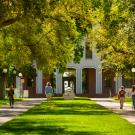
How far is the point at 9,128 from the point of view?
891 inches

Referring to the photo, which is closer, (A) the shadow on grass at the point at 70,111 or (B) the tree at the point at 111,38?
(A) the shadow on grass at the point at 70,111

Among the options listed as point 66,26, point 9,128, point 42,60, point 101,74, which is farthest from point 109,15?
point 101,74

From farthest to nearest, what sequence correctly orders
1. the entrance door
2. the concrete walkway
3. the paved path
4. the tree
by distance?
the entrance door
the tree
the concrete walkway
the paved path

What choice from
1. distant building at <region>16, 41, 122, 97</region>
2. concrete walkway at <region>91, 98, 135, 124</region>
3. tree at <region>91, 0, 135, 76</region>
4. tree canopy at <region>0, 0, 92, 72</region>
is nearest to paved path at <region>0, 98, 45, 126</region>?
tree canopy at <region>0, 0, 92, 72</region>

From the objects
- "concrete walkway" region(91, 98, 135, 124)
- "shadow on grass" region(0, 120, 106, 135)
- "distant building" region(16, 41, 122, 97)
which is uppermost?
"distant building" region(16, 41, 122, 97)

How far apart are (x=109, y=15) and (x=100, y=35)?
25.3ft

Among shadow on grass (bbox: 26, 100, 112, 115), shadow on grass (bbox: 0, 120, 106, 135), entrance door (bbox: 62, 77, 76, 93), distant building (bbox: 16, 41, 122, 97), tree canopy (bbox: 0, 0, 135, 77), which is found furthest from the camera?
entrance door (bbox: 62, 77, 76, 93)

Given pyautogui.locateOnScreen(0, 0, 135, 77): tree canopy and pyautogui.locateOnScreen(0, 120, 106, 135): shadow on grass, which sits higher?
pyautogui.locateOnScreen(0, 0, 135, 77): tree canopy

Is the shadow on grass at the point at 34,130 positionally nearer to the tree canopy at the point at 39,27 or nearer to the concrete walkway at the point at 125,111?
the tree canopy at the point at 39,27

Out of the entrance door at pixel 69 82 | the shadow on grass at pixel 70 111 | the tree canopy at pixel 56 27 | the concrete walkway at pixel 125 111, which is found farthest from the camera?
the entrance door at pixel 69 82

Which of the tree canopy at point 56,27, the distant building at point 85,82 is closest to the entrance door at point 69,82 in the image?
the distant building at point 85,82

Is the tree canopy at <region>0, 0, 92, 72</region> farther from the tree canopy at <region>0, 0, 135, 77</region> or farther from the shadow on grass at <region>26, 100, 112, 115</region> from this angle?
the shadow on grass at <region>26, 100, 112, 115</region>

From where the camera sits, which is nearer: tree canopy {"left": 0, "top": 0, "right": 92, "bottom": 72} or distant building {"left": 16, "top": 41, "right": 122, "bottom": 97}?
tree canopy {"left": 0, "top": 0, "right": 92, "bottom": 72}

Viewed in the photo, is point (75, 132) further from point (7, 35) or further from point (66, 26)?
point (7, 35)
